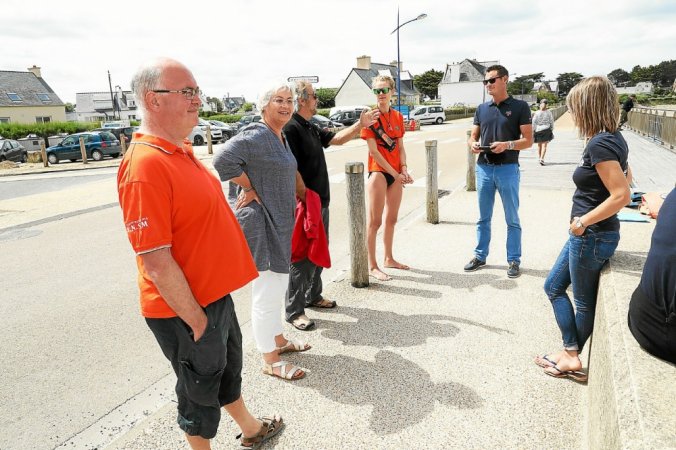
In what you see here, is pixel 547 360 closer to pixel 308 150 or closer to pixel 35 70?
pixel 308 150

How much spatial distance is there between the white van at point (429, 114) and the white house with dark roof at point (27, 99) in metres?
42.0

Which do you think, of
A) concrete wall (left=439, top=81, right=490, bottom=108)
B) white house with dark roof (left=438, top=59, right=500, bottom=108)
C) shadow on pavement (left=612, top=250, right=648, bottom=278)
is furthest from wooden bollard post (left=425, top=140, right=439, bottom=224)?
white house with dark roof (left=438, top=59, right=500, bottom=108)

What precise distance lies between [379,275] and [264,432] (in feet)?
8.46

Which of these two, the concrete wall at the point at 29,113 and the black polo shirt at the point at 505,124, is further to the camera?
the concrete wall at the point at 29,113

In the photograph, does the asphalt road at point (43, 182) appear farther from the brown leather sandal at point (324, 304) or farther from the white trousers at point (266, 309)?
the white trousers at point (266, 309)

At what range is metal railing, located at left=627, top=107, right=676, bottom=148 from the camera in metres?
13.6

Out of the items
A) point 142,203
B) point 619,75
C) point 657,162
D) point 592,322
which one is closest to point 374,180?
→ point 592,322

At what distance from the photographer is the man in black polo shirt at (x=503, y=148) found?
467 centimetres

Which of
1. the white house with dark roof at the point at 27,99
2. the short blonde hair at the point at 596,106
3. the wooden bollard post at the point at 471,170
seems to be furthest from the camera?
the white house with dark roof at the point at 27,99

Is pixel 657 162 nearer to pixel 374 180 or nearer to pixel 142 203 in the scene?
pixel 374 180

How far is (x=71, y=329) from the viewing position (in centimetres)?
425

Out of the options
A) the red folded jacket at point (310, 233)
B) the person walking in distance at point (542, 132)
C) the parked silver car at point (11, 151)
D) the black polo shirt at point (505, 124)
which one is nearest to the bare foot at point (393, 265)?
the black polo shirt at point (505, 124)

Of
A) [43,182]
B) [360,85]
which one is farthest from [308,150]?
[360,85]

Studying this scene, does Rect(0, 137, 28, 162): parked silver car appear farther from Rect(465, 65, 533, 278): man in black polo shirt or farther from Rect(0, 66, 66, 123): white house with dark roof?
Rect(0, 66, 66, 123): white house with dark roof
